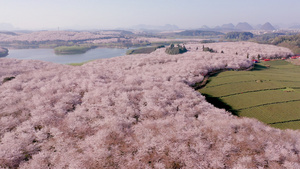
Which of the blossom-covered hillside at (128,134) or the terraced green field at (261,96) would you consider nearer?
the blossom-covered hillside at (128,134)

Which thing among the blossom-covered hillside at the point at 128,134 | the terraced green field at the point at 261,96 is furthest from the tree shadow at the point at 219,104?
the blossom-covered hillside at the point at 128,134

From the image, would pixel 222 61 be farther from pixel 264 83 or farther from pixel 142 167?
pixel 142 167

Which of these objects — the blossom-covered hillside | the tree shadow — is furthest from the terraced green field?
the blossom-covered hillside

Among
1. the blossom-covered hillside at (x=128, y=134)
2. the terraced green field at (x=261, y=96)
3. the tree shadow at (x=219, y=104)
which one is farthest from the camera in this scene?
the tree shadow at (x=219, y=104)

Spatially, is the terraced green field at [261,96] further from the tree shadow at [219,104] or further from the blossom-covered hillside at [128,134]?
the blossom-covered hillside at [128,134]

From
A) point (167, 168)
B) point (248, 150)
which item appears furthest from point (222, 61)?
point (167, 168)

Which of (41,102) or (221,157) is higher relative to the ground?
(41,102)

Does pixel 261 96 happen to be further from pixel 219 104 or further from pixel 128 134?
pixel 128 134

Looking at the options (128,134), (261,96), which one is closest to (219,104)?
(261,96)
